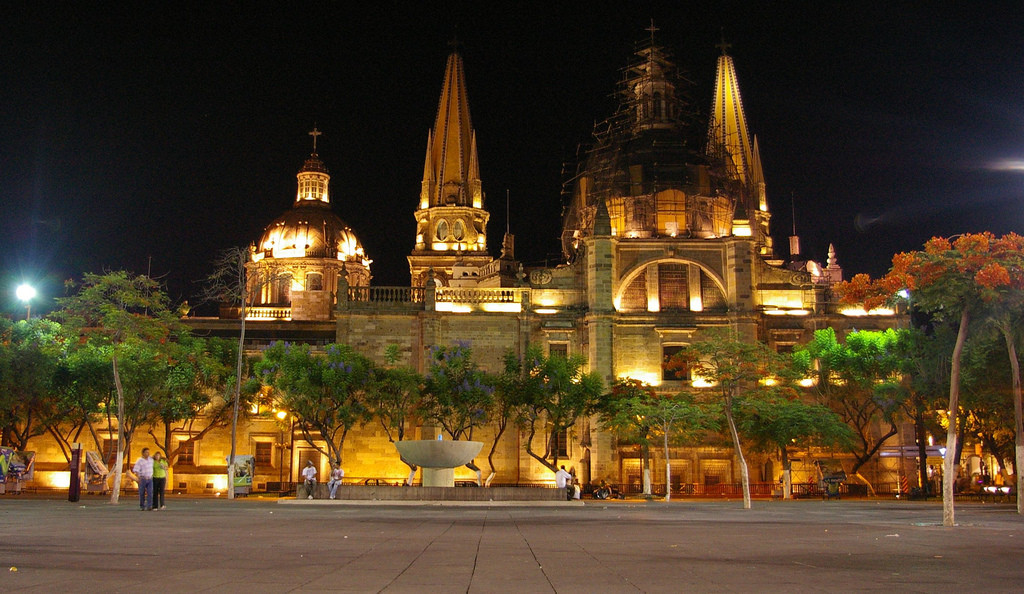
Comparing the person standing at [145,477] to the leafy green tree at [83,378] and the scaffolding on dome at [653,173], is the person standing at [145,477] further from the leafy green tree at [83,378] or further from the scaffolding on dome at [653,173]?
the scaffolding on dome at [653,173]

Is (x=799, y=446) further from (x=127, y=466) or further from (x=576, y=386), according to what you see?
(x=127, y=466)

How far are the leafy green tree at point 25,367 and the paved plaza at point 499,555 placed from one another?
56.4 ft

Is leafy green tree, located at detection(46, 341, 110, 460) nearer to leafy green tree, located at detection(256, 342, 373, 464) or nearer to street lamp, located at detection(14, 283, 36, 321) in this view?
street lamp, located at detection(14, 283, 36, 321)

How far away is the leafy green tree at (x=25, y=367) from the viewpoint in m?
35.7

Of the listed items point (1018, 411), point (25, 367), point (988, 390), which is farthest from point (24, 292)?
point (988, 390)

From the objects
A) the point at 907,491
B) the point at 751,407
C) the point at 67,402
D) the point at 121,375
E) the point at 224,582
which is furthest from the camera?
the point at 907,491

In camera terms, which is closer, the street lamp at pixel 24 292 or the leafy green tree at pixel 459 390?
the street lamp at pixel 24 292

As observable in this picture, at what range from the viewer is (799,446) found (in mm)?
42594

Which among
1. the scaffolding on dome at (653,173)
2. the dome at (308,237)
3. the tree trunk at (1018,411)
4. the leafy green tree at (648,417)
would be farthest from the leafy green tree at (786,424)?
the dome at (308,237)

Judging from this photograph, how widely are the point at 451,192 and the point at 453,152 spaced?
3278 mm

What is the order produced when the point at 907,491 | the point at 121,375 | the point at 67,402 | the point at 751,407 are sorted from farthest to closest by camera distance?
the point at 907,491
the point at 751,407
the point at 67,402
the point at 121,375

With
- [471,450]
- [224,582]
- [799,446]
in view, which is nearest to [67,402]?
[471,450]

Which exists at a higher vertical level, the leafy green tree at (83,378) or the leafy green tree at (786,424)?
the leafy green tree at (83,378)

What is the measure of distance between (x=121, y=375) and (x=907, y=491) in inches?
1345
